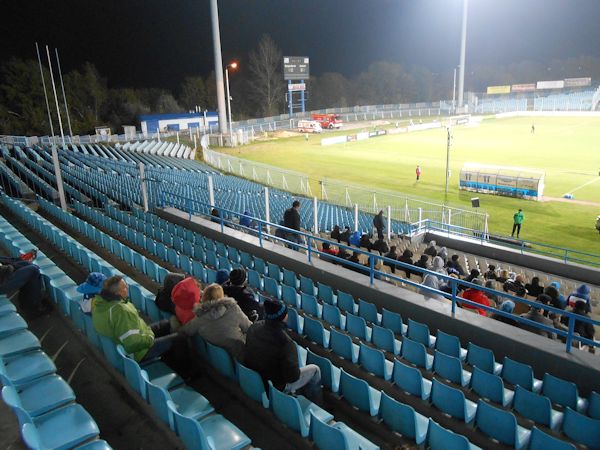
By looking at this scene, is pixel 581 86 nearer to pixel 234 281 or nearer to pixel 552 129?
pixel 552 129

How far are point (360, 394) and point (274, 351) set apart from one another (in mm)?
943

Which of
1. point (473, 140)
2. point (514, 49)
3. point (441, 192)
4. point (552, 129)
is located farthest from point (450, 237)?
point (514, 49)

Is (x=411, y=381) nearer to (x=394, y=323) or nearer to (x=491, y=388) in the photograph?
(x=491, y=388)

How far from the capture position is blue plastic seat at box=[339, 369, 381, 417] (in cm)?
436

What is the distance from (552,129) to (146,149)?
5130 cm

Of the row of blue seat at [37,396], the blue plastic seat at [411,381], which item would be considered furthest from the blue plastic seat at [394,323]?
the row of blue seat at [37,396]

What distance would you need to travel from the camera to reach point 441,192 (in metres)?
28.9

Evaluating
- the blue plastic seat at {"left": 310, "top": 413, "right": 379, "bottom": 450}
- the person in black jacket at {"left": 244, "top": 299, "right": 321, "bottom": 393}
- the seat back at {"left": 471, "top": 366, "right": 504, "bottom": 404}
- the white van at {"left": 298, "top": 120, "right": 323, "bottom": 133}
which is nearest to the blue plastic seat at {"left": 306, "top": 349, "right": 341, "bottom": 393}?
the person in black jacket at {"left": 244, "top": 299, "right": 321, "bottom": 393}

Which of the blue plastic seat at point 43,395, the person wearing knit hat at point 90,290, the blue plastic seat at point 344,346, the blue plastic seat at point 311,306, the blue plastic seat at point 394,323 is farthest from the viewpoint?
the blue plastic seat at point 311,306

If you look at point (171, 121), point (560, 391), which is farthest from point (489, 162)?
point (171, 121)

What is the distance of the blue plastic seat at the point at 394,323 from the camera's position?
6379 millimetres

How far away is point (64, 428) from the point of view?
3.63 metres

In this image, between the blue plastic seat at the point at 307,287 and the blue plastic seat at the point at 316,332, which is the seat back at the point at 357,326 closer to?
the blue plastic seat at the point at 316,332

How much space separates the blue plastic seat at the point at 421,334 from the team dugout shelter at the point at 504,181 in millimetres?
23453
